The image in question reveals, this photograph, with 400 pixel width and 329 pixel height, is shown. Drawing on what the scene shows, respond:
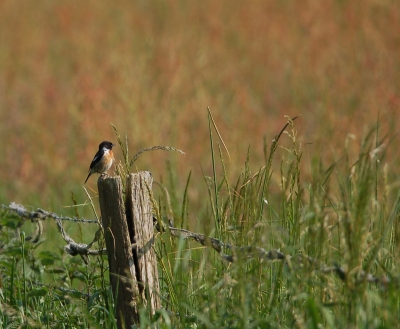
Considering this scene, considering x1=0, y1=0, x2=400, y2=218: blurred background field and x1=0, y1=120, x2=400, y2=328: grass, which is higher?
x1=0, y1=0, x2=400, y2=218: blurred background field

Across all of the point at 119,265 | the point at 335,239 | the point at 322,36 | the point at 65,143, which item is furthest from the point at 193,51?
the point at 119,265

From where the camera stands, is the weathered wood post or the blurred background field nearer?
the weathered wood post

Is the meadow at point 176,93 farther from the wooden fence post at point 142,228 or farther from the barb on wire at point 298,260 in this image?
the barb on wire at point 298,260

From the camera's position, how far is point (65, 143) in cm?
1039

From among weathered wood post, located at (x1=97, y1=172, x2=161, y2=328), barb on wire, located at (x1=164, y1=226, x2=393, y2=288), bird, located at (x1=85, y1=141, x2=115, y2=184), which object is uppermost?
bird, located at (x1=85, y1=141, x2=115, y2=184)

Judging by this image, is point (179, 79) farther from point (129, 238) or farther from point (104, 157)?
point (129, 238)

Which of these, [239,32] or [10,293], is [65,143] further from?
[10,293]

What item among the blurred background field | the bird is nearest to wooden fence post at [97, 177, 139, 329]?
the bird

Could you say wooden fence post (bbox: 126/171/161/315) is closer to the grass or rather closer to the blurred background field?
the grass

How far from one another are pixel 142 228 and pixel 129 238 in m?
0.07

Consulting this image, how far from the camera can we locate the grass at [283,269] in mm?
2502

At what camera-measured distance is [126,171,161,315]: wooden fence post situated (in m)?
3.13

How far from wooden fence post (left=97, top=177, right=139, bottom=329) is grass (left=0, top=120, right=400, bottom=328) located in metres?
0.07

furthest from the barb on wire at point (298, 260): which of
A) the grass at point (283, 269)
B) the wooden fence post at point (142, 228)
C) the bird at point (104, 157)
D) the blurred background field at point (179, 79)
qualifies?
the blurred background field at point (179, 79)
